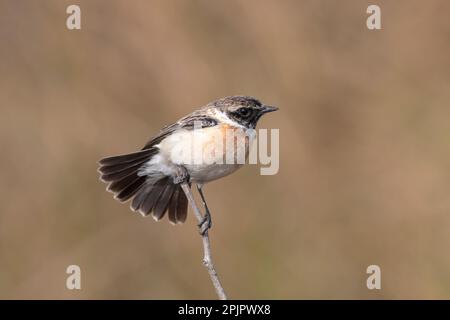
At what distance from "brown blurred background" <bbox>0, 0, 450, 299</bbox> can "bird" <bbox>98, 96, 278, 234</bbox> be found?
1.82 m

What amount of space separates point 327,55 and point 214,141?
3.11 m

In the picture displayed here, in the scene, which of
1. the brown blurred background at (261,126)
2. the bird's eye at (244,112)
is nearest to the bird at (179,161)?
the bird's eye at (244,112)

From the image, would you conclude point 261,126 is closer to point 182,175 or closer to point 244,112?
point 244,112

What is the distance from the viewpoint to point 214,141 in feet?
17.0

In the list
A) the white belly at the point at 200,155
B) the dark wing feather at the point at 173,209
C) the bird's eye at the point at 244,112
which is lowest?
the dark wing feather at the point at 173,209

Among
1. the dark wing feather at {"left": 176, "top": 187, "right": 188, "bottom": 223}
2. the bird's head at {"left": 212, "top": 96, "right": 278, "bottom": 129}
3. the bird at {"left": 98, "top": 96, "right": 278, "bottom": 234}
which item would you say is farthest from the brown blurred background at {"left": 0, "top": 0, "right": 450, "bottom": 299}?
the bird's head at {"left": 212, "top": 96, "right": 278, "bottom": 129}

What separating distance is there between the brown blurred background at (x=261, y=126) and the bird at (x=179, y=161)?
1.82 meters

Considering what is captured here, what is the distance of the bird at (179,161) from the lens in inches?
205

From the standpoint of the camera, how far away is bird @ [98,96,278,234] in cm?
520

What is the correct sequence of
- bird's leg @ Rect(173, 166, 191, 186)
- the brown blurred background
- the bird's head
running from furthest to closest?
the brown blurred background < the bird's head < bird's leg @ Rect(173, 166, 191, 186)

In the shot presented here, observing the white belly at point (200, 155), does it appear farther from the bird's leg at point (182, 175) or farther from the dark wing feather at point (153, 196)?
the dark wing feather at point (153, 196)

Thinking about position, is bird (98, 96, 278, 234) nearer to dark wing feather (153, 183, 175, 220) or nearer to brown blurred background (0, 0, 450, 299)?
dark wing feather (153, 183, 175, 220)
